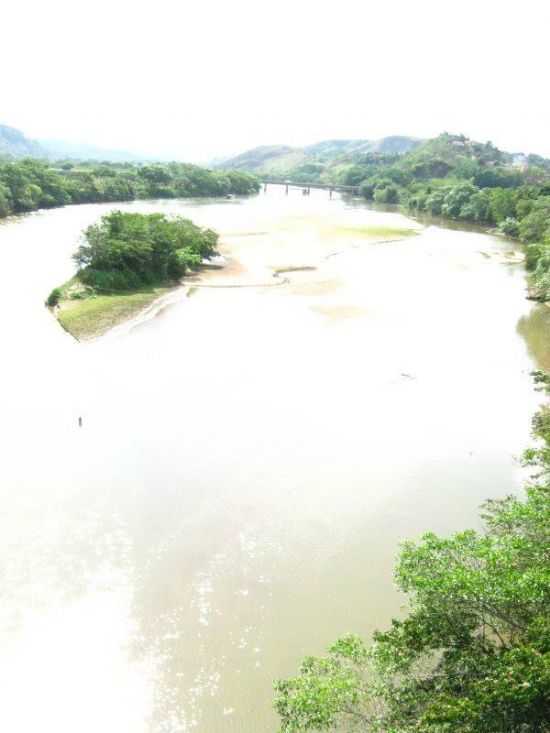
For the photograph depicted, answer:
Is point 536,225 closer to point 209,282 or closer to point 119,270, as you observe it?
point 209,282

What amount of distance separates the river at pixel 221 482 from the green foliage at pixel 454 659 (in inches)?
154

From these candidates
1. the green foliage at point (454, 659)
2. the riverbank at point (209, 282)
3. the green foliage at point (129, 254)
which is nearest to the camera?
the green foliage at point (454, 659)

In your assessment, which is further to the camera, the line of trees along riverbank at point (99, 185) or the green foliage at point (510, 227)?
the line of trees along riverbank at point (99, 185)

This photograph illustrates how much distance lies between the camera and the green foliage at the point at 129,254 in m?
55.9

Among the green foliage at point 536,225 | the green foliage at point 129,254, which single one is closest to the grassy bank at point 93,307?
the green foliage at point 129,254

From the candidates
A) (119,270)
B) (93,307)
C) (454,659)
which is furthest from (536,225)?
(454,659)

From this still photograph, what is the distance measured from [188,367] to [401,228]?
287 feet

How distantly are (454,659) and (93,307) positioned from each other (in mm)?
43790

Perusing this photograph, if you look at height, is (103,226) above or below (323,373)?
above

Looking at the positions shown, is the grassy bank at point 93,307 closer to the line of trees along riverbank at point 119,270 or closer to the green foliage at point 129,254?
the line of trees along riverbank at point 119,270

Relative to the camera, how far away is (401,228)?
377 ft

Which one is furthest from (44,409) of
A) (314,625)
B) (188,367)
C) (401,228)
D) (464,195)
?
(464,195)

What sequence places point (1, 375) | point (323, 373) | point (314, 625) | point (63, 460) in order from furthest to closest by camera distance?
point (323, 373)
point (1, 375)
point (63, 460)
point (314, 625)

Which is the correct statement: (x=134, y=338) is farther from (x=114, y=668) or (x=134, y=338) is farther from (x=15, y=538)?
(x=114, y=668)
